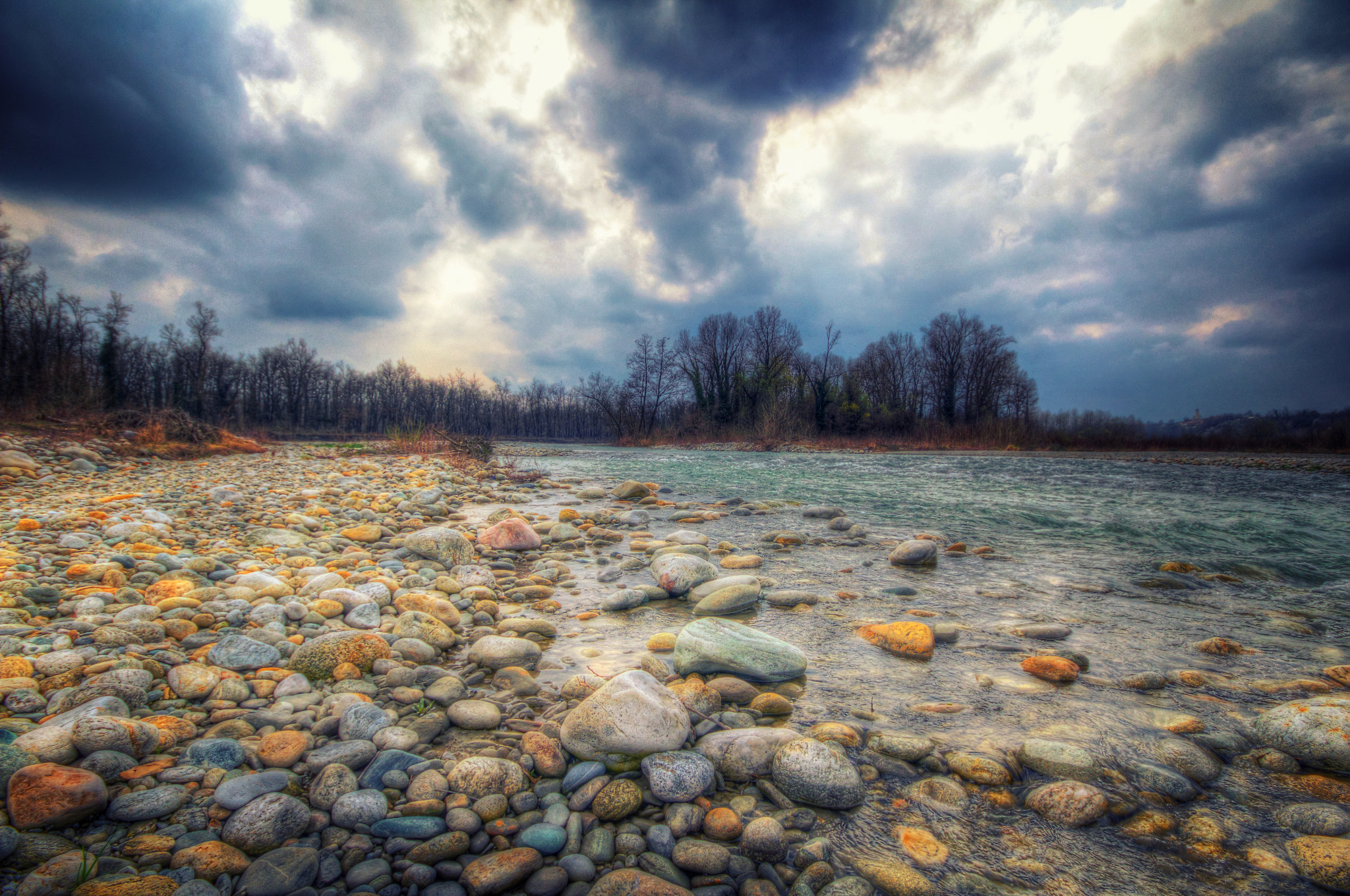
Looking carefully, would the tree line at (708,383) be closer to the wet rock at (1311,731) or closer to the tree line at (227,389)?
the tree line at (227,389)

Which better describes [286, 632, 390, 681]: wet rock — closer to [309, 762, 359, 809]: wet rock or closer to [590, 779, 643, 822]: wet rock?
[309, 762, 359, 809]: wet rock

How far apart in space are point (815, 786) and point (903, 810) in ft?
0.94

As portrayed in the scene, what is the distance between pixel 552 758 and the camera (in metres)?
1.79

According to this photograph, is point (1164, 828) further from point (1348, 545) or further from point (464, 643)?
point (1348, 545)

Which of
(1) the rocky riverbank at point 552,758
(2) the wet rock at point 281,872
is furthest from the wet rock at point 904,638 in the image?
(2) the wet rock at point 281,872

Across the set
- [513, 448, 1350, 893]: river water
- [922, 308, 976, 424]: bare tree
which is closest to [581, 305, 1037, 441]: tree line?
[922, 308, 976, 424]: bare tree

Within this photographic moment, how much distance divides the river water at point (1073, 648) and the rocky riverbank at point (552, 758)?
20 millimetres

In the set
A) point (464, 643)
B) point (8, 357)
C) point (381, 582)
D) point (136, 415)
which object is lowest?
point (464, 643)

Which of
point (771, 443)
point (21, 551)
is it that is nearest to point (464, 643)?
point (21, 551)

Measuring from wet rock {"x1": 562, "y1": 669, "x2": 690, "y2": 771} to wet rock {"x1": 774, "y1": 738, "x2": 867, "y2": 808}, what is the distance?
0.40 meters

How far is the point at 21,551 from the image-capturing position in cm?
312

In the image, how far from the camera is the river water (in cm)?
147

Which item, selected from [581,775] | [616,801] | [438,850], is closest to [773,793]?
[616,801]

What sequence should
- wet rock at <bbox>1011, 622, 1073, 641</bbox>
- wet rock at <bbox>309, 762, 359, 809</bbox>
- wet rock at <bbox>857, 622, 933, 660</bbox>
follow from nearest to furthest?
1. wet rock at <bbox>309, 762, 359, 809</bbox>
2. wet rock at <bbox>857, 622, 933, 660</bbox>
3. wet rock at <bbox>1011, 622, 1073, 641</bbox>
